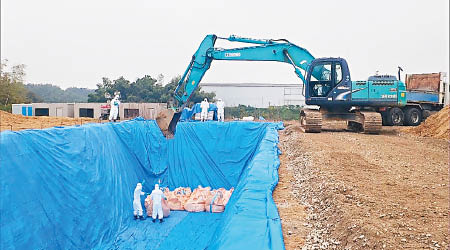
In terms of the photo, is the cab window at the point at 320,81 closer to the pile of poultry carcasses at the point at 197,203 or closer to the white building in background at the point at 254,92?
the pile of poultry carcasses at the point at 197,203

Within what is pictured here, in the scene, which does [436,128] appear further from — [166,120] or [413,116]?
[166,120]

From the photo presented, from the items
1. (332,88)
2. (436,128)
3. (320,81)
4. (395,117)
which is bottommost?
(436,128)

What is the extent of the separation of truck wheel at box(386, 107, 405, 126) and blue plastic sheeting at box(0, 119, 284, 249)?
18.4 feet

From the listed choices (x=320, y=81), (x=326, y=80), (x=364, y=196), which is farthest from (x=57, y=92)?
(x=364, y=196)

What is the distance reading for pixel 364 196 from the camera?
4.77m

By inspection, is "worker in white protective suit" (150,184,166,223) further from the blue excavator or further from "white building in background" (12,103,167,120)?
"white building in background" (12,103,167,120)

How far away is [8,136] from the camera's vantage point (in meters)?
5.65

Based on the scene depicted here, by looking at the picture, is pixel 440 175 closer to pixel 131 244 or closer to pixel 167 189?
pixel 131 244

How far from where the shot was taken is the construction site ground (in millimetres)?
3454

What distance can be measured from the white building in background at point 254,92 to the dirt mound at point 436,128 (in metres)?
22.5

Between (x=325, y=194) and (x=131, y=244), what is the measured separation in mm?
4980

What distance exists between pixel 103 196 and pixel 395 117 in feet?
37.5

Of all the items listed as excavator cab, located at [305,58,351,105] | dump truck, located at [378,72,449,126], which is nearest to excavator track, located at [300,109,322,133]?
excavator cab, located at [305,58,351,105]

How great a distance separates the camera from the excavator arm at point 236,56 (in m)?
13.0
